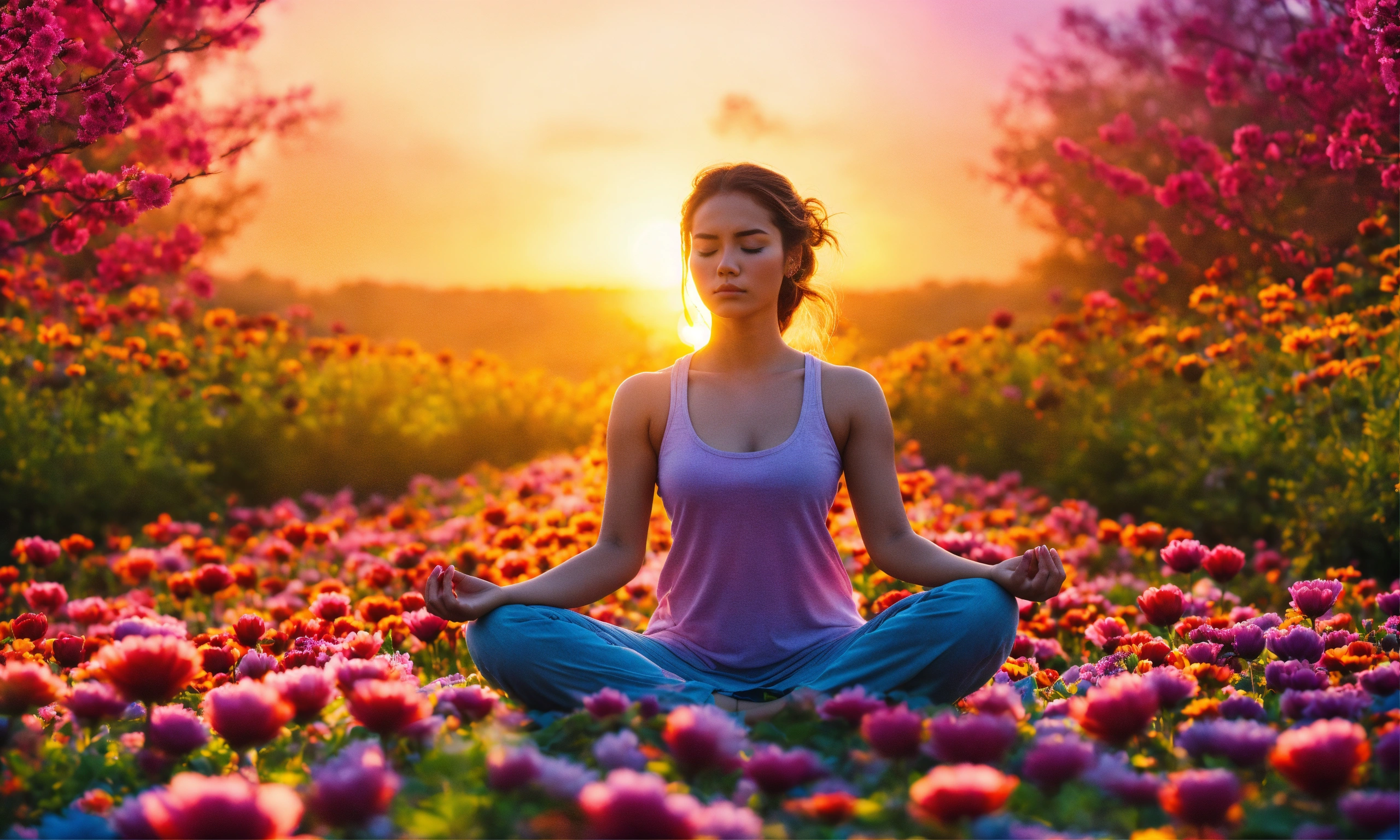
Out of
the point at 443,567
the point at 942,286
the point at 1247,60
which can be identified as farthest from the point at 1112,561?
the point at 942,286

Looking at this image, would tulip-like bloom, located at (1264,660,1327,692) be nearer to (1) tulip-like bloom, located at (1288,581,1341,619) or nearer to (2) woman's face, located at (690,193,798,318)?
(1) tulip-like bloom, located at (1288,581,1341,619)

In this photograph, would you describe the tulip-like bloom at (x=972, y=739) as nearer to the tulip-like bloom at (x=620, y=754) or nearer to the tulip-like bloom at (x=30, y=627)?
the tulip-like bloom at (x=620, y=754)

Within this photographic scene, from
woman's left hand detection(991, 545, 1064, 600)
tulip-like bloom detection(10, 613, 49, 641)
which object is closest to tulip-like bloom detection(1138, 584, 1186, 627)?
woman's left hand detection(991, 545, 1064, 600)

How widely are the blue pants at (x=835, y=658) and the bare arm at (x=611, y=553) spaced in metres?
0.06

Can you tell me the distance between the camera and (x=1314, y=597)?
255cm

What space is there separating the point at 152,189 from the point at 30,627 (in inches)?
52.1

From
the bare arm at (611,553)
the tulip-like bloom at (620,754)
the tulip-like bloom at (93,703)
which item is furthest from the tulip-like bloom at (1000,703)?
the tulip-like bloom at (93,703)

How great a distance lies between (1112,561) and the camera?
513 centimetres

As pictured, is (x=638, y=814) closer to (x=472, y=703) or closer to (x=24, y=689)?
(x=472, y=703)

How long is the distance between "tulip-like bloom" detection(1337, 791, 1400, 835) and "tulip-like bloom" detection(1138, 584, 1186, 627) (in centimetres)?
122

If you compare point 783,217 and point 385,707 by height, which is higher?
point 783,217

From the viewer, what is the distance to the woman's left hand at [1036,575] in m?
2.39

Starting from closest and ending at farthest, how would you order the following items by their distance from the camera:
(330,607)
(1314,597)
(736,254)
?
(1314,597), (736,254), (330,607)

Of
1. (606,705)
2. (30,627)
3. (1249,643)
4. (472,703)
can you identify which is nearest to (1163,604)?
Result: (1249,643)
